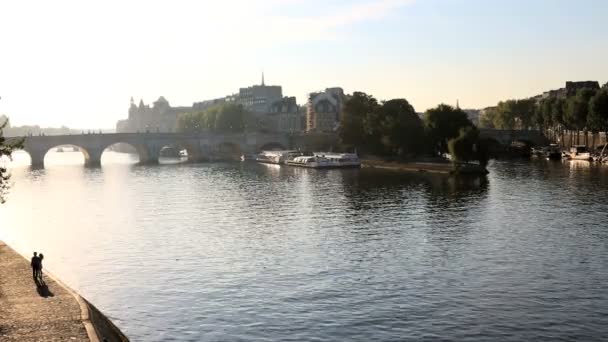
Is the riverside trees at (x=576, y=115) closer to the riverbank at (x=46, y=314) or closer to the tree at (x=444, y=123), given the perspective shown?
the tree at (x=444, y=123)

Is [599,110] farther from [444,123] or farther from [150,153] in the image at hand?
[150,153]

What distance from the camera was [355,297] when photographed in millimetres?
39312

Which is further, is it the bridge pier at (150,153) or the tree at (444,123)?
the bridge pier at (150,153)

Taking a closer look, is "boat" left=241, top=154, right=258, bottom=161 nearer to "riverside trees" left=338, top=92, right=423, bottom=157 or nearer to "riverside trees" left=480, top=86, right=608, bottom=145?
"riverside trees" left=338, top=92, right=423, bottom=157

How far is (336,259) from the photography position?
161ft

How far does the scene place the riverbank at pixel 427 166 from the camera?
381 ft

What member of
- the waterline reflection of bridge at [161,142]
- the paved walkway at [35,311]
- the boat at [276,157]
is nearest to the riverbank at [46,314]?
the paved walkway at [35,311]

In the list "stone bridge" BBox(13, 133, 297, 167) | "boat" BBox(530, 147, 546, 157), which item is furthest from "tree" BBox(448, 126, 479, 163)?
"stone bridge" BBox(13, 133, 297, 167)

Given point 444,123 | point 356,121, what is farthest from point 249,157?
point 444,123

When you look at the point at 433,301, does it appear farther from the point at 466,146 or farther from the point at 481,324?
the point at 466,146

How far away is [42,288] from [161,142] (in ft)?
485

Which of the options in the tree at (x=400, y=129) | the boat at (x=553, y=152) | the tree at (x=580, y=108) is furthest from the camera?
the boat at (x=553, y=152)

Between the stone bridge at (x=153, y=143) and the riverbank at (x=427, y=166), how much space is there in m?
51.5

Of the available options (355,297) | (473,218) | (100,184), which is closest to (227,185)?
(100,184)
